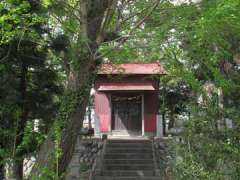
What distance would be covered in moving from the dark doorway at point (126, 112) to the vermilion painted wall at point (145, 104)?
335 millimetres

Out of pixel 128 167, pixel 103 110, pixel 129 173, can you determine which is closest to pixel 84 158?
pixel 128 167

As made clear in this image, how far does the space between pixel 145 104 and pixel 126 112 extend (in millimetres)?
1015

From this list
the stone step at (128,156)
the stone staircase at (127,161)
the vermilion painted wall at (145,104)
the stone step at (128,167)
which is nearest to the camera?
the stone staircase at (127,161)

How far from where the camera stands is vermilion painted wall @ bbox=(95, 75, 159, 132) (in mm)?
19297

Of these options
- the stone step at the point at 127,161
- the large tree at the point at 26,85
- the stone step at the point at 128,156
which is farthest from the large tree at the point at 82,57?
the stone step at the point at 128,156

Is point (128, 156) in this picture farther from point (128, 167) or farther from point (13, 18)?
point (13, 18)

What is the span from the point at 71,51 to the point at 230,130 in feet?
13.7

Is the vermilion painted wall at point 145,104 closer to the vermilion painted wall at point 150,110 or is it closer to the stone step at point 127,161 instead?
the vermilion painted wall at point 150,110

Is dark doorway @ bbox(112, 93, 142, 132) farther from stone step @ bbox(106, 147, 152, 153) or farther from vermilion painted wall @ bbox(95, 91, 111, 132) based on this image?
stone step @ bbox(106, 147, 152, 153)

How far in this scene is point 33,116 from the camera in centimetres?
1201

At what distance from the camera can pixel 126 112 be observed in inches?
784

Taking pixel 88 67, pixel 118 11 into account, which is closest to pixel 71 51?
pixel 88 67

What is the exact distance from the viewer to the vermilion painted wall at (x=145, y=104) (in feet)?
63.3

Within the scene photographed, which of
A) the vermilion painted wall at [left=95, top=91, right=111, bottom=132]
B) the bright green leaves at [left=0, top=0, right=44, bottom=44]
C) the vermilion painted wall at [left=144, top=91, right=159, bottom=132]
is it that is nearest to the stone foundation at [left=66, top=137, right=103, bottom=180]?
the vermilion painted wall at [left=95, top=91, right=111, bottom=132]
